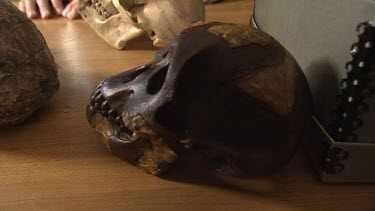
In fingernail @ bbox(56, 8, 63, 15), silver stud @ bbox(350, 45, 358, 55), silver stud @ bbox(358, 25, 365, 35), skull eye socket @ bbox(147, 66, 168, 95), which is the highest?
silver stud @ bbox(358, 25, 365, 35)

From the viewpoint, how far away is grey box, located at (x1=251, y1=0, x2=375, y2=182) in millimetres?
553

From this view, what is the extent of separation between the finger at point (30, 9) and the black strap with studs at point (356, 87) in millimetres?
1182

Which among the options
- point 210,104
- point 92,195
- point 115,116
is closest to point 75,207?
point 92,195

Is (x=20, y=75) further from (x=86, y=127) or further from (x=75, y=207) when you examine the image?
(x=75, y=207)

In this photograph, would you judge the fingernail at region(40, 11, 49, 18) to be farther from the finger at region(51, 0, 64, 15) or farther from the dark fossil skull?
the dark fossil skull

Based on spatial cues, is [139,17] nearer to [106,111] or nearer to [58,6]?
[106,111]

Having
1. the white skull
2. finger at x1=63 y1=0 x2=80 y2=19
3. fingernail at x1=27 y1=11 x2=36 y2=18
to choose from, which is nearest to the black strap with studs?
the white skull

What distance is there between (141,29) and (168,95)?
57 cm

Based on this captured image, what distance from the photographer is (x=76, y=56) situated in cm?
108

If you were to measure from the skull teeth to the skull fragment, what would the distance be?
0.43 feet

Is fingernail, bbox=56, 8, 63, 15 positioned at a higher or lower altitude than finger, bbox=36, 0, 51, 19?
lower

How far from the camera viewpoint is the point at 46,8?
1437 mm

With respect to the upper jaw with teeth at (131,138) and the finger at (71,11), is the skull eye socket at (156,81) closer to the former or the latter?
the upper jaw with teeth at (131,138)

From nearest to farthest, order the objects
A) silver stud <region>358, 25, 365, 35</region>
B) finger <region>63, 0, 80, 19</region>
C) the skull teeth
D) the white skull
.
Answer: silver stud <region>358, 25, 365, 35</region>, the skull teeth, the white skull, finger <region>63, 0, 80, 19</region>
